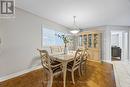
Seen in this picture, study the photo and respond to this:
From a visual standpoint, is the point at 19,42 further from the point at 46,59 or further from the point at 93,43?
the point at 93,43

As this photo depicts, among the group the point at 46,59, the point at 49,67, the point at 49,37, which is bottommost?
the point at 49,67

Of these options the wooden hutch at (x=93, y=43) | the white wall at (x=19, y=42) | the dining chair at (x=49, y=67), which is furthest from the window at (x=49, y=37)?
the dining chair at (x=49, y=67)

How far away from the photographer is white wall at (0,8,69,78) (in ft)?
10.1

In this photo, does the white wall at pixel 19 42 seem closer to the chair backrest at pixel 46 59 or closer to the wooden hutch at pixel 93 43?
the chair backrest at pixel 46 59

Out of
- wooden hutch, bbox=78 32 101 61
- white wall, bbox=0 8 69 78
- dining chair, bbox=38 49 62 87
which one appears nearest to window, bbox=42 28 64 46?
white wall, bbox=0 8 69 78

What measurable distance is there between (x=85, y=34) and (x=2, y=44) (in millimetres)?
4693

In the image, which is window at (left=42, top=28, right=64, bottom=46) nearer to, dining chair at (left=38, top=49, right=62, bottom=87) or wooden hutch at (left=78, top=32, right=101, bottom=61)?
wooden hutch at (left=78, top=32, right=101, bottom=61)

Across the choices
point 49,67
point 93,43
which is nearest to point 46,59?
point 49,67

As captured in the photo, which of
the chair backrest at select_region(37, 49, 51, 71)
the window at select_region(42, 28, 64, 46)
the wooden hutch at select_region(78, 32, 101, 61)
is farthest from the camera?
the wooden hutch at select_region(78, 32, 101, 61)

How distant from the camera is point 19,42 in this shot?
355 cm

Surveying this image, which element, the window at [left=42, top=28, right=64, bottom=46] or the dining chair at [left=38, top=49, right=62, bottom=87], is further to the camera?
the window at [left=42, top=28, right=64, bottom=46]

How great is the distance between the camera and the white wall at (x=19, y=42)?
10.1ft

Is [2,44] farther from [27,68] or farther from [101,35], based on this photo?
[101,35]

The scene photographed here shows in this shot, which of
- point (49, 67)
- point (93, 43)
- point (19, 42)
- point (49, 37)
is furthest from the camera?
point (93, 43)
